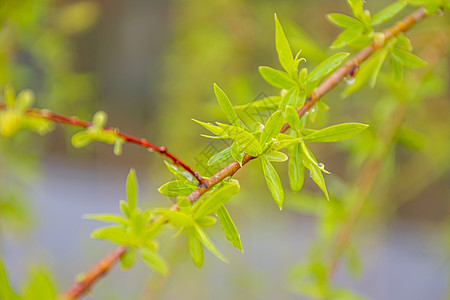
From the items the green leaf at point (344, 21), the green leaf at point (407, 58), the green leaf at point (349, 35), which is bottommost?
the green leaf at point (407, 58)

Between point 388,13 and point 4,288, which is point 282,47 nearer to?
point 388,13

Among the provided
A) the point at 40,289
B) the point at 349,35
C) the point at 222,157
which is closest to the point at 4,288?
the point at 40,289

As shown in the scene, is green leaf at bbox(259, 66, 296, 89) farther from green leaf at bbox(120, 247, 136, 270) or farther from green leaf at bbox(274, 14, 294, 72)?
green leaf at bbox(120, 247, 136, 270)

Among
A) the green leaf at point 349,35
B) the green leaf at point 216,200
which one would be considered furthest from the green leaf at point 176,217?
the green leaf at point 349,35

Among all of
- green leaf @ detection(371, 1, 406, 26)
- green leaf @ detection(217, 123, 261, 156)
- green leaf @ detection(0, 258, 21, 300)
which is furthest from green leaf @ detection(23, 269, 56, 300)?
green leaf @ detection(371, 1, 406, 26)

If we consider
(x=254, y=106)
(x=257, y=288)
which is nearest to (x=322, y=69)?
(x=254, y=106)

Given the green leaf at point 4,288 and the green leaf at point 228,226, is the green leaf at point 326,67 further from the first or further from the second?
the green leaf at point 4,288
